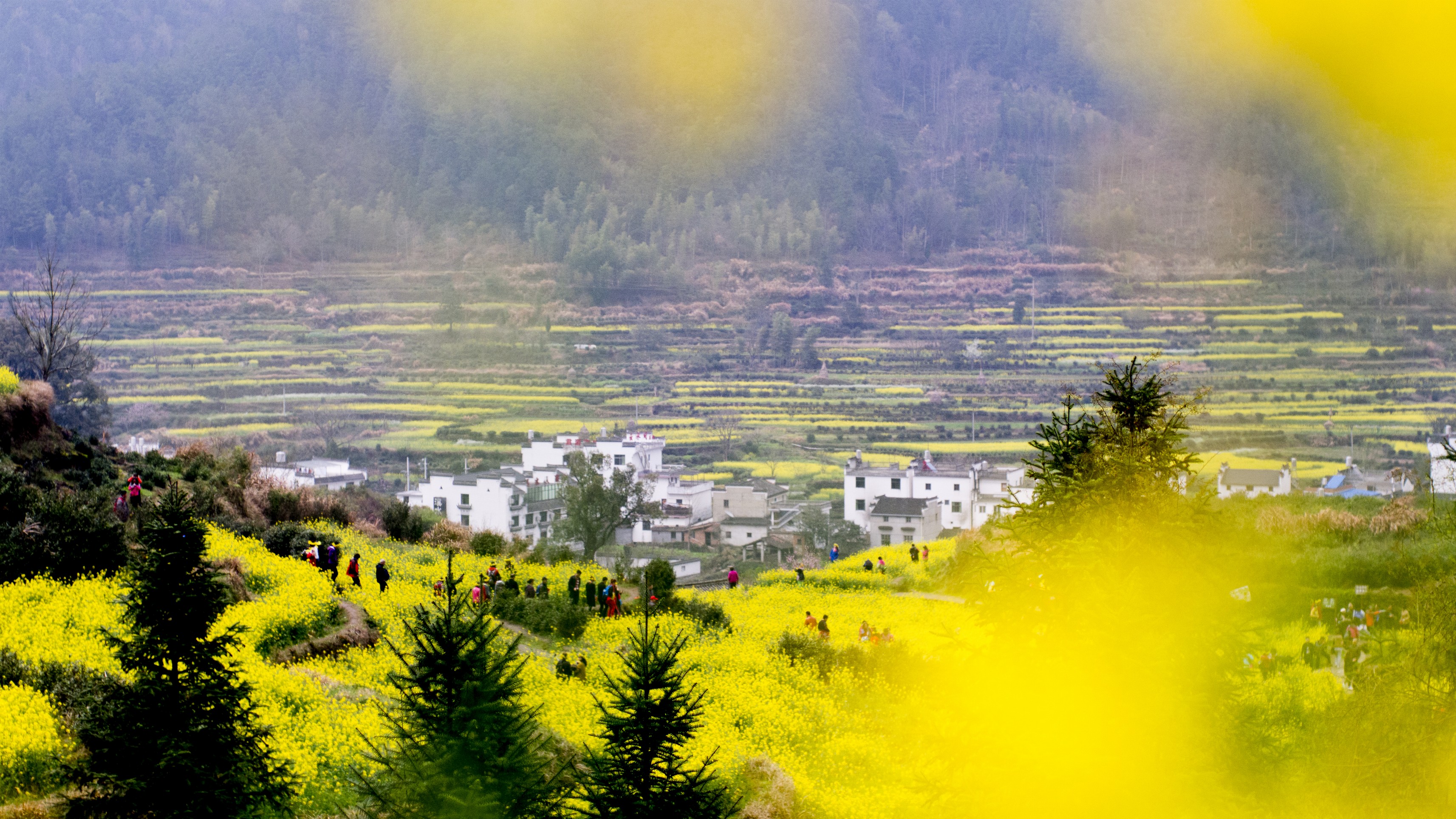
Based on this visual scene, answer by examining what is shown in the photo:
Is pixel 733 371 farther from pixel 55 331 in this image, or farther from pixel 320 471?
pixel 55 331

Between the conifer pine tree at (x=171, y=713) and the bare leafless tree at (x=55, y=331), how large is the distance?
22.6 metres

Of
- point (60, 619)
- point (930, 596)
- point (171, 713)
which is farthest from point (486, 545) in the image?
point (171, 713)

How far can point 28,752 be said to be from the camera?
28.9 ft

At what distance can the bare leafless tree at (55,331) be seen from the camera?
29812 mm

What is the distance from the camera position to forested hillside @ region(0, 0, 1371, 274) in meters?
148

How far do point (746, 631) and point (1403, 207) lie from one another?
6971 inches

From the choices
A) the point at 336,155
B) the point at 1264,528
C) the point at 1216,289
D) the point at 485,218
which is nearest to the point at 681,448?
the point at 1264,528

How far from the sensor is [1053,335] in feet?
370

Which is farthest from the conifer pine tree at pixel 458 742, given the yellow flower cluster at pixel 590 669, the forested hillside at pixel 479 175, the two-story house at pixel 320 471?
the forested hillside at pixel 479 175

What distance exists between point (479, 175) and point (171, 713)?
182415 millimetres

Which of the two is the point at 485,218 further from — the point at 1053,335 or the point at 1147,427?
the point at 1147,427

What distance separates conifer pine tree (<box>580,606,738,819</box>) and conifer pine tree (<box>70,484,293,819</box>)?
2.47 metres

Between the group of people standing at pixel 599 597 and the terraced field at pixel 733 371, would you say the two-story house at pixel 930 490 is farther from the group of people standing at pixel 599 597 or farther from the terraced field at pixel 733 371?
the group of people standing at pixel 599 597

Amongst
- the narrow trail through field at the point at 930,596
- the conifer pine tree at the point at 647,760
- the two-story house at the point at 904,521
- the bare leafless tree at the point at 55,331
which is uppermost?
the bare leafless tree at the point at 55,331
